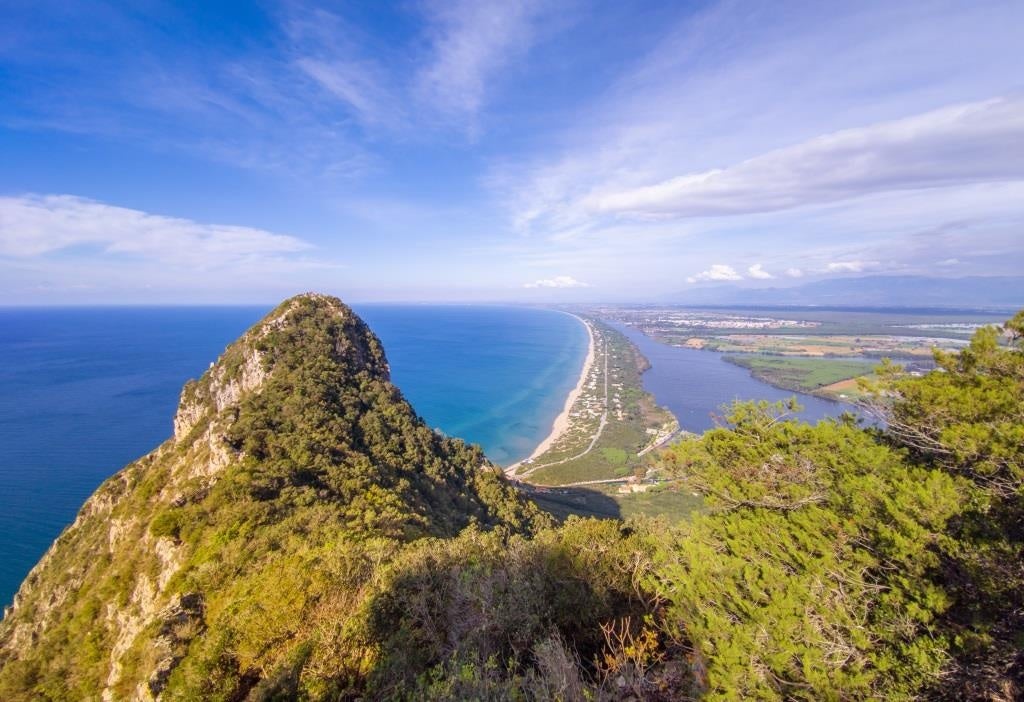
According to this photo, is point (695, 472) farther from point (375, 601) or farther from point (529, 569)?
point (375, 601)

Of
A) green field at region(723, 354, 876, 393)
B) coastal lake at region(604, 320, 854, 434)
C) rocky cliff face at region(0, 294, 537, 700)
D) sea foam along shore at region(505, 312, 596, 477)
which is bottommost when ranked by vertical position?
sea foam along shore at region(505, 312, 596, 477)

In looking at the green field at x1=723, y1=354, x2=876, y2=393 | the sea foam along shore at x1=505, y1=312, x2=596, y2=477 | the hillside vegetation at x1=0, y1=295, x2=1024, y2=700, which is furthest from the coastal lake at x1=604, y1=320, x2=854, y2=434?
the hillside vegetation at x1=0, y1=295, x2=1024, y2=700

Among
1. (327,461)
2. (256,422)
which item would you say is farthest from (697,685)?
(256,422)

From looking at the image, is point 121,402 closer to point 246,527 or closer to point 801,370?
point 246,527

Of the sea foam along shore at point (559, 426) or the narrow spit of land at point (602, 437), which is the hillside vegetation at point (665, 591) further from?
the sea foam along shore at point (559, 426)

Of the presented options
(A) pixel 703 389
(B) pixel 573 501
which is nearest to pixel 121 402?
(B) pixel 573 501

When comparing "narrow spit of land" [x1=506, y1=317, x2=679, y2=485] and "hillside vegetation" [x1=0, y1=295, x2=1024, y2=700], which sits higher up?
"hillside vegetation" [x1=0, y1=295, x2=1024, y2=700]

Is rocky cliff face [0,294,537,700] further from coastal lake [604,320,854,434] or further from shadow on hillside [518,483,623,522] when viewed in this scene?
coastal lake [604,320,854,434]
